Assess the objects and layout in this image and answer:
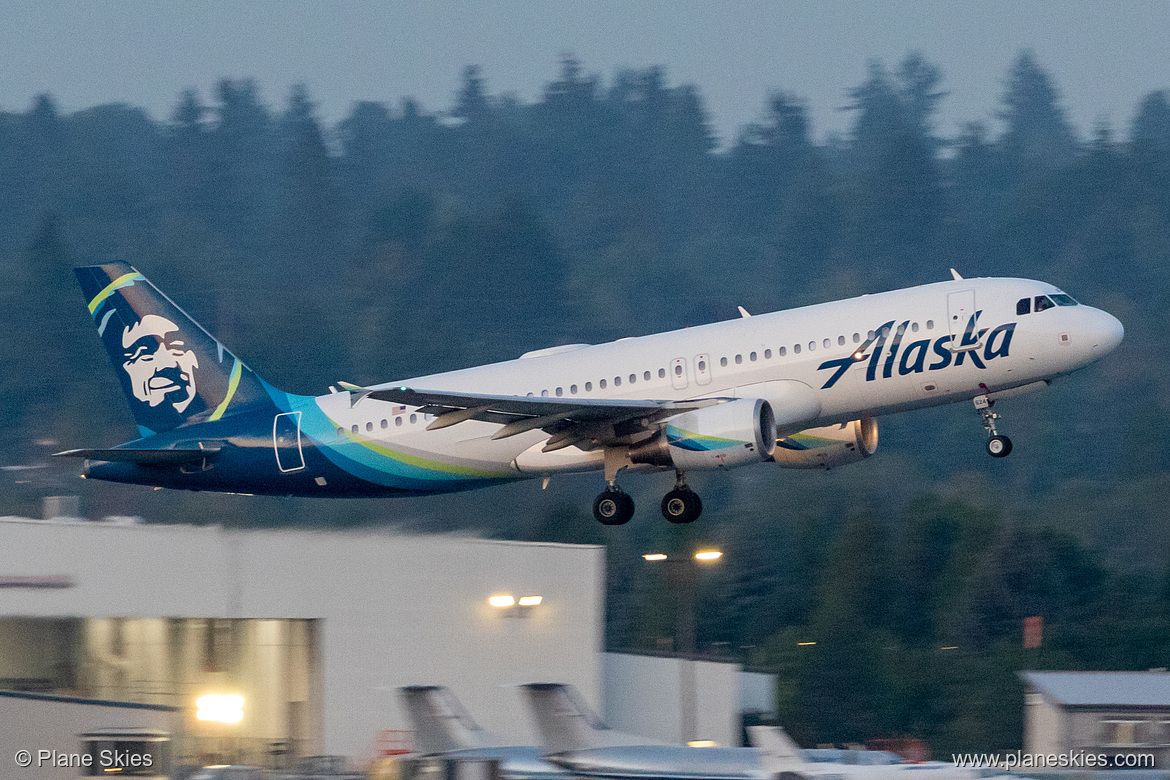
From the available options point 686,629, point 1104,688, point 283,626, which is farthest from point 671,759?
point 1104,688

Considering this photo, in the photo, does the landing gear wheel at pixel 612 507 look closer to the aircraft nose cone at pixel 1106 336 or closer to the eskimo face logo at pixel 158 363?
the eskimo face logo at pixel 158 363

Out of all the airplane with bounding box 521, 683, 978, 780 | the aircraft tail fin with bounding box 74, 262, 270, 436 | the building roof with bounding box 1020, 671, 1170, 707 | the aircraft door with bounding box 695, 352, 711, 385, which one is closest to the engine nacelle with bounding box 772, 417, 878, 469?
the aircraft door with bounding box 695, 352, 711, 385

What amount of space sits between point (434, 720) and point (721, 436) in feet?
28.1

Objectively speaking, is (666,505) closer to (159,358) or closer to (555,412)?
(555,412)

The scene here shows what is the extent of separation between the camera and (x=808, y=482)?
130m

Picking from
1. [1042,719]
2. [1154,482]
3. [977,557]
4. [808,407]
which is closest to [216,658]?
[808,407]

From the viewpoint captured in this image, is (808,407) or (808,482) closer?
(808,407)

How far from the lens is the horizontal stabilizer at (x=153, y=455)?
4406 cm

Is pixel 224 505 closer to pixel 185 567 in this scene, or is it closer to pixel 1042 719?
pixel 185 567

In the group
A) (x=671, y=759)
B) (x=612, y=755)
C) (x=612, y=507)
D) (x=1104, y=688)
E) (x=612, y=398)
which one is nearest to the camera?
(x=671, y=759)

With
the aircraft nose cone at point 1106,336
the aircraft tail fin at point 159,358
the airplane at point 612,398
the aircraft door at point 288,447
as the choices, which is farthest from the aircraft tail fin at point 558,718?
the aircraft nose cone at point 1106,336

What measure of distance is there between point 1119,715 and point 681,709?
12288mm

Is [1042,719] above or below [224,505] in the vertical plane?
below

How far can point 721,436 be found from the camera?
3941 centimetres
